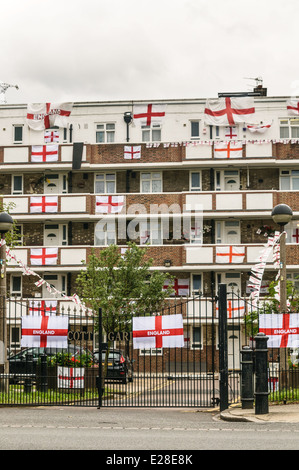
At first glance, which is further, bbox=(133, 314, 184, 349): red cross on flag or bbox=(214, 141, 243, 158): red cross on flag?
bbox=(214, 141, 243, 158): red cross on flag

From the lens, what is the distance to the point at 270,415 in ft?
53.5

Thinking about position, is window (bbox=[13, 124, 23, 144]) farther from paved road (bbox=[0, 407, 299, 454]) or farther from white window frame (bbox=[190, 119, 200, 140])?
paved road (bbox=[0, 407, 299, 454])

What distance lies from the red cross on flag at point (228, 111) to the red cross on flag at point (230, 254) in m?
6.87

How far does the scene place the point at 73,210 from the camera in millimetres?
46281

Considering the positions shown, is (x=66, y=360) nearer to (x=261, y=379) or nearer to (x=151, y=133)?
(x=261, y=379)

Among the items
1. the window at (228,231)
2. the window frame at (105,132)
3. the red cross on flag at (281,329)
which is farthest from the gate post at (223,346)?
the window frame at (105,132)

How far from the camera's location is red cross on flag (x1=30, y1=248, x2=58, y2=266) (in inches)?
1810

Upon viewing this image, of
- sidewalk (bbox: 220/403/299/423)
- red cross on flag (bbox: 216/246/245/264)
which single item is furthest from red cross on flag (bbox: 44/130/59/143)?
sidewalk (bbox: 220/403/299/423)

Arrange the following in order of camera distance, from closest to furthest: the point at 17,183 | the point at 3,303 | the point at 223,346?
the point at 223,346
the point at 3,303
the point at 17,183

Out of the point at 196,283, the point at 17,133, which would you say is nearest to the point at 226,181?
the point at 196,283

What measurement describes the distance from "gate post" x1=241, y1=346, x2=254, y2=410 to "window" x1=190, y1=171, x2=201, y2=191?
29.8 m

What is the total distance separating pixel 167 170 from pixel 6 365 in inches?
1095

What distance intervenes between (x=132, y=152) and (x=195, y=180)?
13.1 feet
